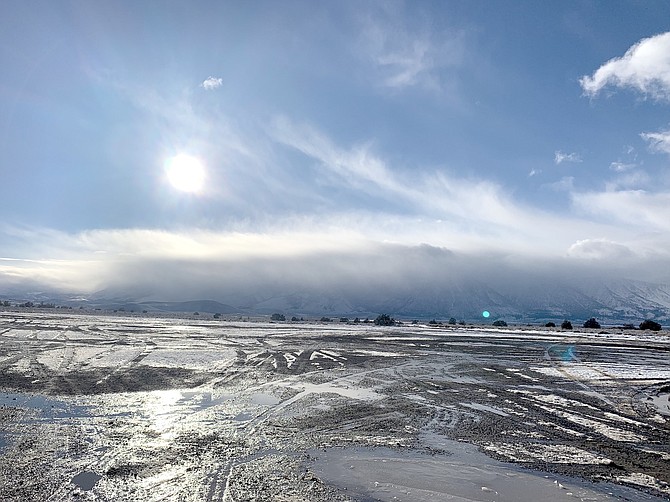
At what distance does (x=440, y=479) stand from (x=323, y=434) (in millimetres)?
3506

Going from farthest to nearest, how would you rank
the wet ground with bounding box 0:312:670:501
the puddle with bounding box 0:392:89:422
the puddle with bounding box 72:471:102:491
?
1. the puddle with bounding box 0:392:89:422
2. the wet ground with bounding box 0:312:670:501
3. the puddle with bounding box 72:471:102:491

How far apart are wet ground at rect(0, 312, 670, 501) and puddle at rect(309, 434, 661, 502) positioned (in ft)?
0.13

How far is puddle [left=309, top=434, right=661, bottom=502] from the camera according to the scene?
7.22 m

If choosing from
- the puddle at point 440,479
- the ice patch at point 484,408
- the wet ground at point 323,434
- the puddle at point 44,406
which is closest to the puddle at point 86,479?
the wet ground at point 323,434

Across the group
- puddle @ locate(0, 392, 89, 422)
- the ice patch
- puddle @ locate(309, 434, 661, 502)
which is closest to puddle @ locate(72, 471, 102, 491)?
puddle @ locate(309, 434, 661, 502)

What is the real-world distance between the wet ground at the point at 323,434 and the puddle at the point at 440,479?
0.13ft

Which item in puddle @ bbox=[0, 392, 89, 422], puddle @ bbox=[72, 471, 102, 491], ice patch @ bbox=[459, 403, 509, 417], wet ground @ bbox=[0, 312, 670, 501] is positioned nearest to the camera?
puddle @ bbox=[72, 471, 102, 491]

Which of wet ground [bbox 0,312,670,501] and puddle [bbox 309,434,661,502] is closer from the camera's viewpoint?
puddle [bbox 309,434,661,502]

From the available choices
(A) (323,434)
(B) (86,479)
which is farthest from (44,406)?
(A) (323,434)

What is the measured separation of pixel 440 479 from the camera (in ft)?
25.9

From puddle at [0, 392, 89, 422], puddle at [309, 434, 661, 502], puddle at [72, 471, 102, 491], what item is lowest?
puddle at [0, 392, 89, 422]

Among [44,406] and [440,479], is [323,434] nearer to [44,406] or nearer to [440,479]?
[440,479]

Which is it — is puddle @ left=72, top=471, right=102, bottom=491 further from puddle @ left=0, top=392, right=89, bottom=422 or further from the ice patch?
the ice patch

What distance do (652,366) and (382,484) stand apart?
26.1m
